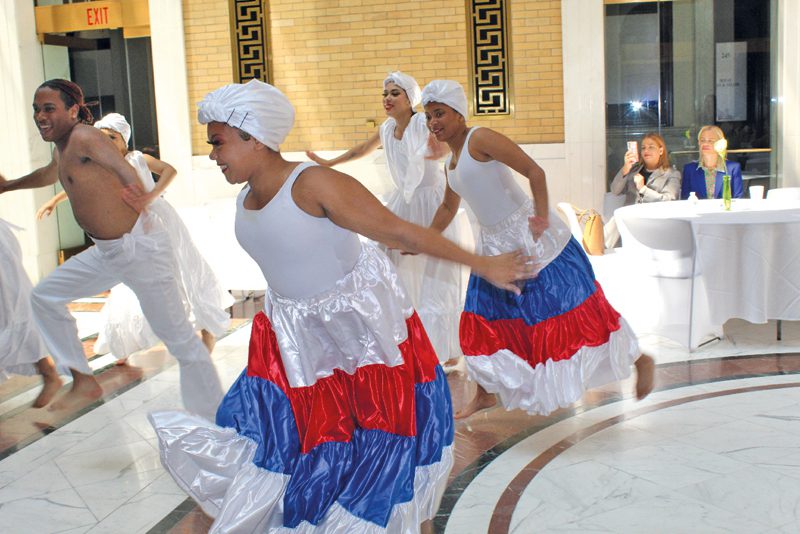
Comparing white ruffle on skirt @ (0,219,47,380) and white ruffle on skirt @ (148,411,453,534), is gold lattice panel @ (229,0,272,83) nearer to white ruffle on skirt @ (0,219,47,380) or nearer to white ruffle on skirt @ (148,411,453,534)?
white ruffle on skirt @ (0,219,47,380)

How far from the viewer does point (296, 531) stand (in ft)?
8.64

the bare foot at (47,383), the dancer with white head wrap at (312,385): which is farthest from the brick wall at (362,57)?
the dancer with white head wrap at (312,385)

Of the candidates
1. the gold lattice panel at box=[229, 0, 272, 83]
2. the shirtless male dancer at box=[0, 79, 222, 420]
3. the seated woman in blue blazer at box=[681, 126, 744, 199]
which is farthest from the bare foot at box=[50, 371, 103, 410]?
Answer: the gold lattice panel at box=[229, 0, 272, 83]

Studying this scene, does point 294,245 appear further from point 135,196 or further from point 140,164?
point 140,164

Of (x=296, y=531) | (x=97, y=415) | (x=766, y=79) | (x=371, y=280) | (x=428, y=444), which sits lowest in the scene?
(x=97, y=415)

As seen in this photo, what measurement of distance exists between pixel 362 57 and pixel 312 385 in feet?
24.4

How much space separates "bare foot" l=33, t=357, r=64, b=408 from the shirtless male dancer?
0.71 meters

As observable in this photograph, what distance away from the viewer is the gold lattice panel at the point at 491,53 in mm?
9328

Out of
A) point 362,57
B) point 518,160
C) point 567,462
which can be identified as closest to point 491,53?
point 362,57

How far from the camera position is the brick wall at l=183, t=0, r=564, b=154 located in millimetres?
9312

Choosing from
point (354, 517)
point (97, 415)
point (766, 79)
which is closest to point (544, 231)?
point (354, 517)

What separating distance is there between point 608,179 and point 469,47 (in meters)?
1.92

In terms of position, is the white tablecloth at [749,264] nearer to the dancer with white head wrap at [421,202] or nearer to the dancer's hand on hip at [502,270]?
the dancer with white head wrap at [421,202]

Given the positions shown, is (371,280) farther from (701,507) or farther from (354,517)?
(701,507)
